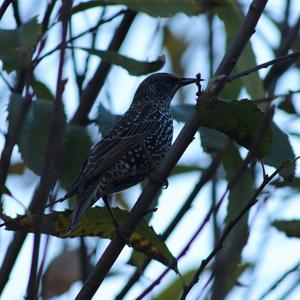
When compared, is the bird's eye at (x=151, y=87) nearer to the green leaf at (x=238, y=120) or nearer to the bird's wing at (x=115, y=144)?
the bird's wing at (x=115, y=144)

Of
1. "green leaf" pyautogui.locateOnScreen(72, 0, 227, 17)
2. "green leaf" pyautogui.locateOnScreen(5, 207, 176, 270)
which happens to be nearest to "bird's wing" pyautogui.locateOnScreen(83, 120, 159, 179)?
"green leaf" pyautogui.locateOnScreen(5, 207, 176, 270)

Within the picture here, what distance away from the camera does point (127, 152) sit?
4.89 m

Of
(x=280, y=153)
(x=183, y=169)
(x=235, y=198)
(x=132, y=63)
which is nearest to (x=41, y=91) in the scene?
(x=132, y=63)

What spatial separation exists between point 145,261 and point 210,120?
4.86 ft

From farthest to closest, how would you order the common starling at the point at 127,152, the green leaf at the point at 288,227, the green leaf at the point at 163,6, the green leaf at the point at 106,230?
the common starling at the point at 127,152, the green leaf at the point at 163,6, the green leaf at the point at 288,227, the green leaf at the point at 106,230

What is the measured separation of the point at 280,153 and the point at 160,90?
2.32m

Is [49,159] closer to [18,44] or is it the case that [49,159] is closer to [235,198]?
[18,44]

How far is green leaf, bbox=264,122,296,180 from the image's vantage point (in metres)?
3.47

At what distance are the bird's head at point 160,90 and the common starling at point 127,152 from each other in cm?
7

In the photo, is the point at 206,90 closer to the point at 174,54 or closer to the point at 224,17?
the point at 224,17

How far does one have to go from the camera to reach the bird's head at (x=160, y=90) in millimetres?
5699

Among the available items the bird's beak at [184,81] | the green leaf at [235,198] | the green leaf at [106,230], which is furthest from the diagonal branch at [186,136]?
the bird's beak at [184,81]

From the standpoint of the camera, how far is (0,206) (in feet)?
9.54

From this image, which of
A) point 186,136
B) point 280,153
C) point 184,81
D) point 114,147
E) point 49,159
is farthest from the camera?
point 184,81
